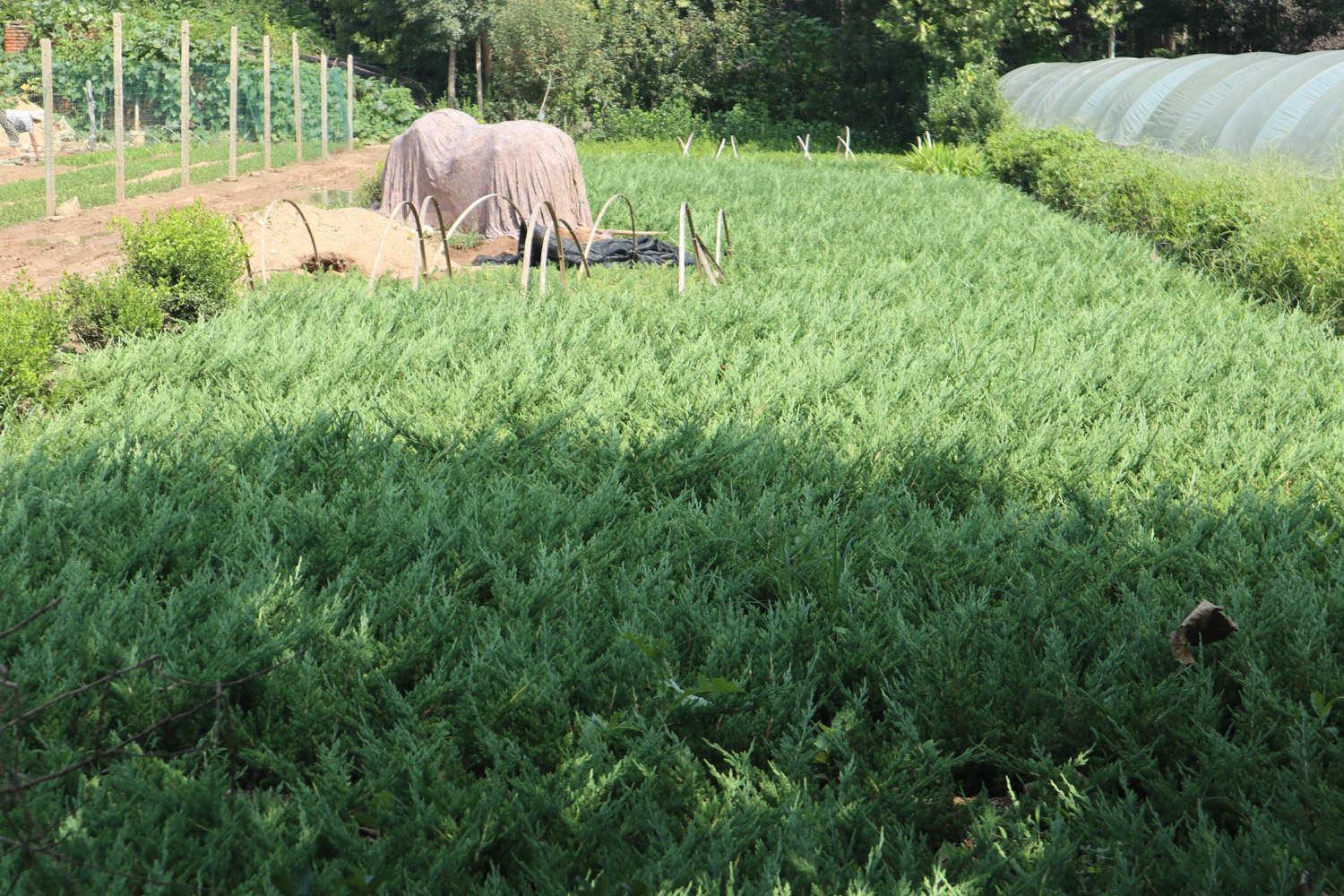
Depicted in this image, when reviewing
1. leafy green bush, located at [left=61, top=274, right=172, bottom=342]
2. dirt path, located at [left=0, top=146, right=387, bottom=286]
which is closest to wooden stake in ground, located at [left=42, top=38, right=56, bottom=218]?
dirt path, located at [left=0, top=146, right=387, bottom=286]

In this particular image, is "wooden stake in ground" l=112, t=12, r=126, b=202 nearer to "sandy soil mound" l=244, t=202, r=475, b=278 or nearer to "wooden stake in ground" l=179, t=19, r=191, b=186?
"wooden stake in ground" l=179, t=19, r=191, b=186

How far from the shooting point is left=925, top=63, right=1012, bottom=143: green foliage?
21594mm

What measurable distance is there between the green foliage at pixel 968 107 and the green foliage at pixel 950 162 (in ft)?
10.6

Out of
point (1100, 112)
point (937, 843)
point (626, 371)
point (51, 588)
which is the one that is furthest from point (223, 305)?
point (1100, 112)

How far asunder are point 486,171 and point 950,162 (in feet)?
29.8

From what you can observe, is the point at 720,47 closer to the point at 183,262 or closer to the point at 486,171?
the point at 486,171

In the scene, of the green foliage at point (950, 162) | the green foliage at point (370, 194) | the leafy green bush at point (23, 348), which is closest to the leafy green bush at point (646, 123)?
the green foliage at point (950, 162)

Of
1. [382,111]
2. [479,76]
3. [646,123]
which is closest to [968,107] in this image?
[646,123]

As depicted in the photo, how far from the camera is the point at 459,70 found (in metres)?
30.4

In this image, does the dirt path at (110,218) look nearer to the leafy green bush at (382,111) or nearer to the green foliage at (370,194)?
the green foliage at (370,194)

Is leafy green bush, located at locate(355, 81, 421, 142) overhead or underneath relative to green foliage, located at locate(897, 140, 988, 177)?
overhead

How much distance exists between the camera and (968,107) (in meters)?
22.2

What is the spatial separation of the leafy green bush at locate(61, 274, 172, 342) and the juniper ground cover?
44cm

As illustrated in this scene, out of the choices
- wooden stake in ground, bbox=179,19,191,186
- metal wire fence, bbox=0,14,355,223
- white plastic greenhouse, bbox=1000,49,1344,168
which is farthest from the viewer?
metal wire fence, bbox=0,14,355,223
